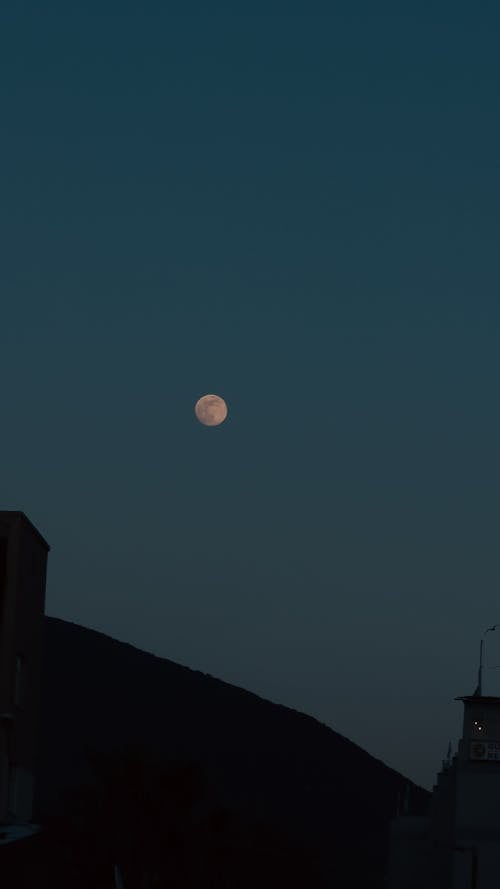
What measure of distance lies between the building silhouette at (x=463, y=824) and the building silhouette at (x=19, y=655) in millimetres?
55052

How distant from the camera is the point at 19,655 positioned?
45688mm

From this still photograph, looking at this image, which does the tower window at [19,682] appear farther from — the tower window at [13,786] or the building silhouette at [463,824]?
the building silhouette at [463,824]

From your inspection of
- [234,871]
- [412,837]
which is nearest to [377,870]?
[412,837]

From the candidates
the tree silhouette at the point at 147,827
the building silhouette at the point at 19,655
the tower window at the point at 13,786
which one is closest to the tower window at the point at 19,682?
the building silhouette at the point at 19,655

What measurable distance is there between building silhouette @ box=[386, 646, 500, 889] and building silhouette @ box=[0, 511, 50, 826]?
5505 cm

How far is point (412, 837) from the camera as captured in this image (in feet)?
396

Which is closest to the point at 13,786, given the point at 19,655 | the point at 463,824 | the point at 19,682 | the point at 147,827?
the point at 19,682

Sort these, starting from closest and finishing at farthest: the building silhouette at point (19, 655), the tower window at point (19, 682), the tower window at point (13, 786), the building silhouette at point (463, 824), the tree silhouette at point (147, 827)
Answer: the building silhouette at point (19, 655)
the tower window at point (19, 682)
the tower window at point (13, 786)
the tree silhouette at point (147, 827)
the building silhouette at point (463, 824)

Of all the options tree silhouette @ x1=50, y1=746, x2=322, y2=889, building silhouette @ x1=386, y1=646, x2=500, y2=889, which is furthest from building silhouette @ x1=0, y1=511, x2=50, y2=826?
building silhouette @ x1=386, y1=646, x2=500, y2=889

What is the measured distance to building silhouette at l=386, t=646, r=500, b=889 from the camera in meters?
106

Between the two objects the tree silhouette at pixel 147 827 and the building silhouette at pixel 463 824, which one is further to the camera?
the building silhouette at pixel 463 824

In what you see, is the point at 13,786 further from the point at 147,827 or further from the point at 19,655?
the point at 147,827

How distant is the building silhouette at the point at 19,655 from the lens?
43906 mm

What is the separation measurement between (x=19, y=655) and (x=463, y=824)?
219 ft
